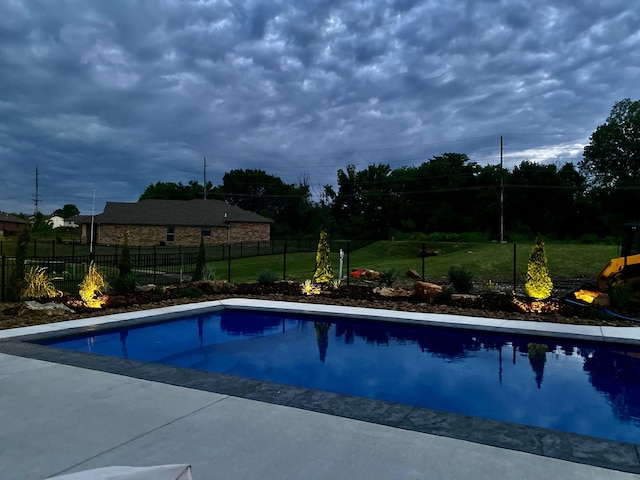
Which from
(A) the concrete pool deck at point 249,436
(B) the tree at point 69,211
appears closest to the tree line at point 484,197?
(A) the concrete pool deck at point 249,436

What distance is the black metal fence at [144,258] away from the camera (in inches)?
713

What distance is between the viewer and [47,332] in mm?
7707

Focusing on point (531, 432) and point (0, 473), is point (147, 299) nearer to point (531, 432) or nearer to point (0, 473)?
point (0, 473)

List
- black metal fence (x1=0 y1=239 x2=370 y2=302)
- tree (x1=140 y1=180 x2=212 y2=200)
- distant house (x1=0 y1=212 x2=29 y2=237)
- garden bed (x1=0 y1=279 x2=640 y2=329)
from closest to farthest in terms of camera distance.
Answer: garden bed (x1=0 y1=279 x2=640 y2=329) < black metal fence (x1=0 y1=239 x2=370 y2=302) < distant house (x1=0 y1=212 x2=29 y2=237) < tree (x1=140 y1=180 x2=212 y2=200)

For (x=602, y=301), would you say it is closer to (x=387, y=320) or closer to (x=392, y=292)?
(x=392, y=292)

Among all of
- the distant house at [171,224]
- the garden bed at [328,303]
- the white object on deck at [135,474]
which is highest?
the distant house at [171,224]

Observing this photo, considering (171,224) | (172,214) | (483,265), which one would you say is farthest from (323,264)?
(172,214)

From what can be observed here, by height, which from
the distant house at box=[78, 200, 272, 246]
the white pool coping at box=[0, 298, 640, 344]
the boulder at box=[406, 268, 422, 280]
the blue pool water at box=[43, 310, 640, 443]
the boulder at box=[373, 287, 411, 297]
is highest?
the distant house at box=[78, 200, 272, 246]

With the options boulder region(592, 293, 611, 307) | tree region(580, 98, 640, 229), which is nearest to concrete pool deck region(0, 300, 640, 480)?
boulder region(592, 293, 611, 307)

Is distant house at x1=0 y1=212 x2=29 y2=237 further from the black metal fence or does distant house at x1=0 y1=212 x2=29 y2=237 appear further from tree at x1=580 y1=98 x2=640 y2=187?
tree at x1=580 y1=98 x2=640 y2=187

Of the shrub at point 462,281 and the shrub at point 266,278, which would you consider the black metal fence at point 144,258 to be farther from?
the shrub at point 462,281

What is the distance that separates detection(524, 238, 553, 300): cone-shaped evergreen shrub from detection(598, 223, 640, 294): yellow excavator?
1571 millimetres

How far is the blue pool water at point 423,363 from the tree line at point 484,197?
33.7m

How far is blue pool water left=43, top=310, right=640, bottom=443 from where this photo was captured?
5.45 metres
